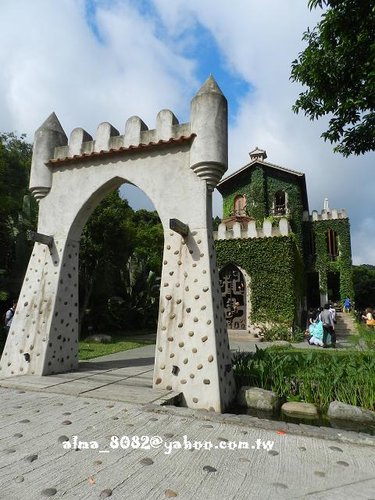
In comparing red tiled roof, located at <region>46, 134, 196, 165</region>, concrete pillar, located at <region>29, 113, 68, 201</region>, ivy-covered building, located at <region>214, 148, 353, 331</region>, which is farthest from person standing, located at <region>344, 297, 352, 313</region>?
concrete pillar, located at <region>29, 113, 68, 201</region>

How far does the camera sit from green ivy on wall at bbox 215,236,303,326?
16844 millimetres

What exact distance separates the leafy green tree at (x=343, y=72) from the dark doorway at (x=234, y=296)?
402 inches

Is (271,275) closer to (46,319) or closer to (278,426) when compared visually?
(46,319)

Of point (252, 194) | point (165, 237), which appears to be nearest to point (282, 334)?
point (165, 237)

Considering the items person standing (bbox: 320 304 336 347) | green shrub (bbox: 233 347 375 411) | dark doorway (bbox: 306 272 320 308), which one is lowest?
green shrub (bbox: 233 347 375 411)

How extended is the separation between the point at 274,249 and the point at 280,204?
10.3 metres

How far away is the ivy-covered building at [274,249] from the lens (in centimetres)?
1723

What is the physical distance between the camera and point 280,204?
2683cm

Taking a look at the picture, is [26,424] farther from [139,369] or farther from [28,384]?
Answer: [139,369]

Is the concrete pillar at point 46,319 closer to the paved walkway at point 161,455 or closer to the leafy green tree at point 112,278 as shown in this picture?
the paved walkway at point 161,455

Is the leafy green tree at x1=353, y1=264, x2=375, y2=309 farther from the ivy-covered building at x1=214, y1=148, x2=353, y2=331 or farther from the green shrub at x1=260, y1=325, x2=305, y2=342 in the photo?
the green shrub at x1=260, y1=325, x2=305, y2=342

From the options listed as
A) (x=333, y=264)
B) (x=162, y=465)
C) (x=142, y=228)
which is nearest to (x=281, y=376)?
(x=162, y=465)

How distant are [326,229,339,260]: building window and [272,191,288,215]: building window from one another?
450 cm

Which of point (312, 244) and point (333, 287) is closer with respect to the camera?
point (312, 244)
